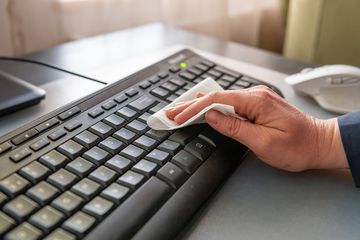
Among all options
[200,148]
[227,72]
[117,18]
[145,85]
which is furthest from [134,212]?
[117,18]

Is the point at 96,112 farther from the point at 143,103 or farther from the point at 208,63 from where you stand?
the point at 208,63

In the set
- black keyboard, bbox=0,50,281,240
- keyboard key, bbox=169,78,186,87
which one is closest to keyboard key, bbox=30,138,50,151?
black keyboard, bbox=0,50,281,240

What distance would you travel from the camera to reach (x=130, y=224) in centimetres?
36

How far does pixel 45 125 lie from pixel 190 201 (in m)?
0.18

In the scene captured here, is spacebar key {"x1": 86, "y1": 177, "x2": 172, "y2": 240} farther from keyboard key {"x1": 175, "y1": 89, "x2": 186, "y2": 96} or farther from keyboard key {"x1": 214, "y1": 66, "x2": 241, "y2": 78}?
keyboard key {"x1": 214, "y1": 66, "x2": 241, "y2": 78}

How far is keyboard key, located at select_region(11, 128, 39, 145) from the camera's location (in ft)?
1.40

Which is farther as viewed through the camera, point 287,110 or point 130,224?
point 287,110

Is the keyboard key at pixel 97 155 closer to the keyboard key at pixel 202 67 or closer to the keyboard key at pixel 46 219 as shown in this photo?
the keyboard key at pixel 46 219

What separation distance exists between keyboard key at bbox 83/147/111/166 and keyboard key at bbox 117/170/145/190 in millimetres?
30

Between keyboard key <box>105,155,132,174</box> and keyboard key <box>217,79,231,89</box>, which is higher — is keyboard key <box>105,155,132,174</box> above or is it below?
below

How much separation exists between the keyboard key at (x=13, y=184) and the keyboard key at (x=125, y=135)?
0.11m

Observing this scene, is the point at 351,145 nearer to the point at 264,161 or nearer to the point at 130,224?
the point at 264,161

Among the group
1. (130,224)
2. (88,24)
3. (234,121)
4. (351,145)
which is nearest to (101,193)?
(130,224)

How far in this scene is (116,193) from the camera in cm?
38
